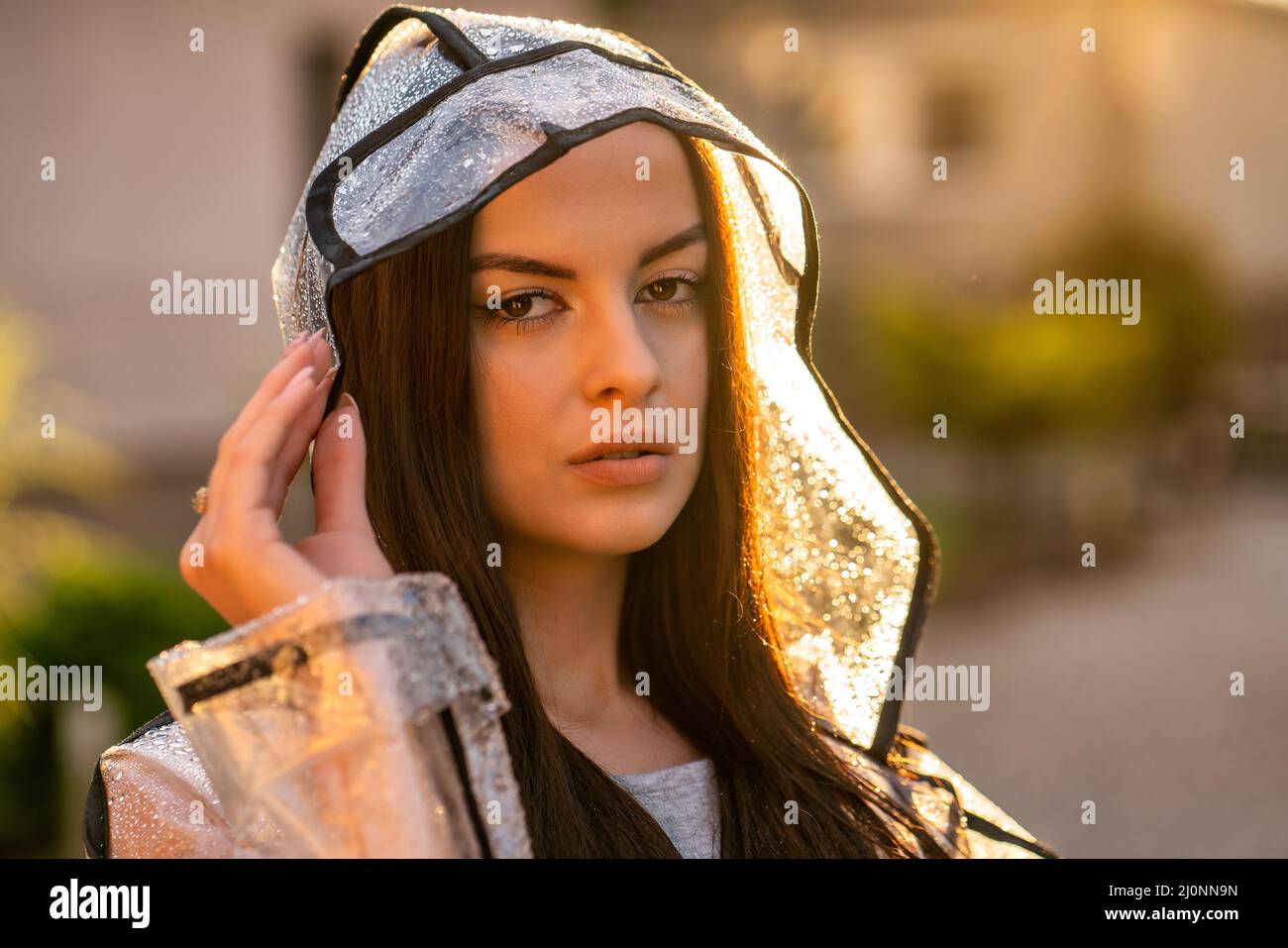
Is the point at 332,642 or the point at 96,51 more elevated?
the point at 96,51

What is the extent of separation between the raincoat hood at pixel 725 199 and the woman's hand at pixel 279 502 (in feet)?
0.22

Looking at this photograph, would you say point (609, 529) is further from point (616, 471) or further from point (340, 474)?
point (340, 474)

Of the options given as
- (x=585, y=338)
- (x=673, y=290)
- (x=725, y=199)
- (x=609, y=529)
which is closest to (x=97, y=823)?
(x=609, y=529)

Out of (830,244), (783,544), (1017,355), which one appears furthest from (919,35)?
(783,544)

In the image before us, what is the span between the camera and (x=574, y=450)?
5.01 ft

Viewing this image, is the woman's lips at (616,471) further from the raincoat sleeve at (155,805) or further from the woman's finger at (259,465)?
the raincoat sleeve at (155,805)

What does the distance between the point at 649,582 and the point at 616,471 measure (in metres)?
0.34

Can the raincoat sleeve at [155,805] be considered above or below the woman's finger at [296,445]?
below

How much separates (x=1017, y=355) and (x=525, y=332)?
8145 millimetres

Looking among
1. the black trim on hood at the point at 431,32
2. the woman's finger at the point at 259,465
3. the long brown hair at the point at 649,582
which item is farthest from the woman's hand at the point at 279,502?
the black trim on hood at the point at 431,32

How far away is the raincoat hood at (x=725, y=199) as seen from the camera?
1400 millimetres

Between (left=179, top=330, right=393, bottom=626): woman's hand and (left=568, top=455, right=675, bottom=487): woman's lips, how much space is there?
0.26 m

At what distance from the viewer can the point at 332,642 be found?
1.20 meters

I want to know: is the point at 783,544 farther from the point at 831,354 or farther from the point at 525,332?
the point at 831,354
